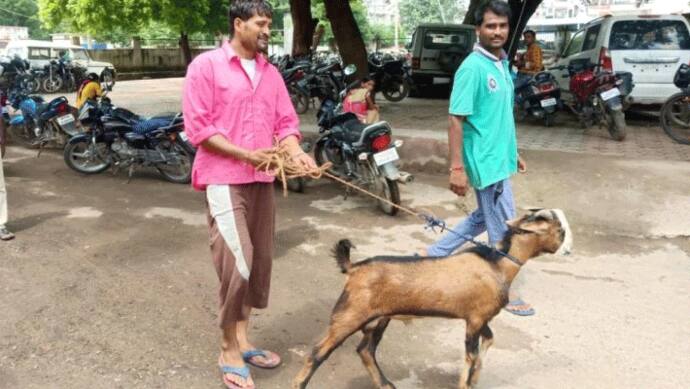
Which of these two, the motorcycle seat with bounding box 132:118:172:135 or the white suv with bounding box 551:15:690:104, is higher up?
the white suv with bounding box 551:15:690:104

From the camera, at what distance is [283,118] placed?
296 centimetres

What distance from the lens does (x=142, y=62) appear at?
29844 mm

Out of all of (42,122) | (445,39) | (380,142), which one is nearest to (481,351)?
(380,142)

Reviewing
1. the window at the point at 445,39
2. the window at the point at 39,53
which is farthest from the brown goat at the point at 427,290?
the window at the point at 39,53

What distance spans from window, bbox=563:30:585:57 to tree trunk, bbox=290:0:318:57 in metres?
5.68

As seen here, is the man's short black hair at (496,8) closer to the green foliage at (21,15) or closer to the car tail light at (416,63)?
the car tail light at (416,63)

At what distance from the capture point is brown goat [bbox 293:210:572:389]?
2570 millimetres

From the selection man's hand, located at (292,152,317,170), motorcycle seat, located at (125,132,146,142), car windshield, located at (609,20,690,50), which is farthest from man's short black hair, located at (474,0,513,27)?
car windshield, located at (609,20,690,50)

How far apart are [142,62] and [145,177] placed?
2412 cm

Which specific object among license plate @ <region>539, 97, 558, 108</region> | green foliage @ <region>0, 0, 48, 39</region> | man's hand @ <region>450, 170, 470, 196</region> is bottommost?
man's hand @ <region>450, 170, 470, 196</region>

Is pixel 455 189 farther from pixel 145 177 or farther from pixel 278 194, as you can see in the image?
pixel 145 177

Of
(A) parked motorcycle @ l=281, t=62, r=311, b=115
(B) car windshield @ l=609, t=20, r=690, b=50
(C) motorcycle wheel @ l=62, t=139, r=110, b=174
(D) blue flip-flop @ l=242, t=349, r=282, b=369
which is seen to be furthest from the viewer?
(A) parked motorcycle @ l=281, t=62, r=311, b=115

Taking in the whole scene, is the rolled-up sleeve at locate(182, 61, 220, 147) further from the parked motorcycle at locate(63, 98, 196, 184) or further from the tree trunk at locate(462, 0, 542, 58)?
the tree trunk at locate(462, 0, 542, 58)

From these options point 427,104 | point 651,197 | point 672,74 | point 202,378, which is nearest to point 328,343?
point 202,378
